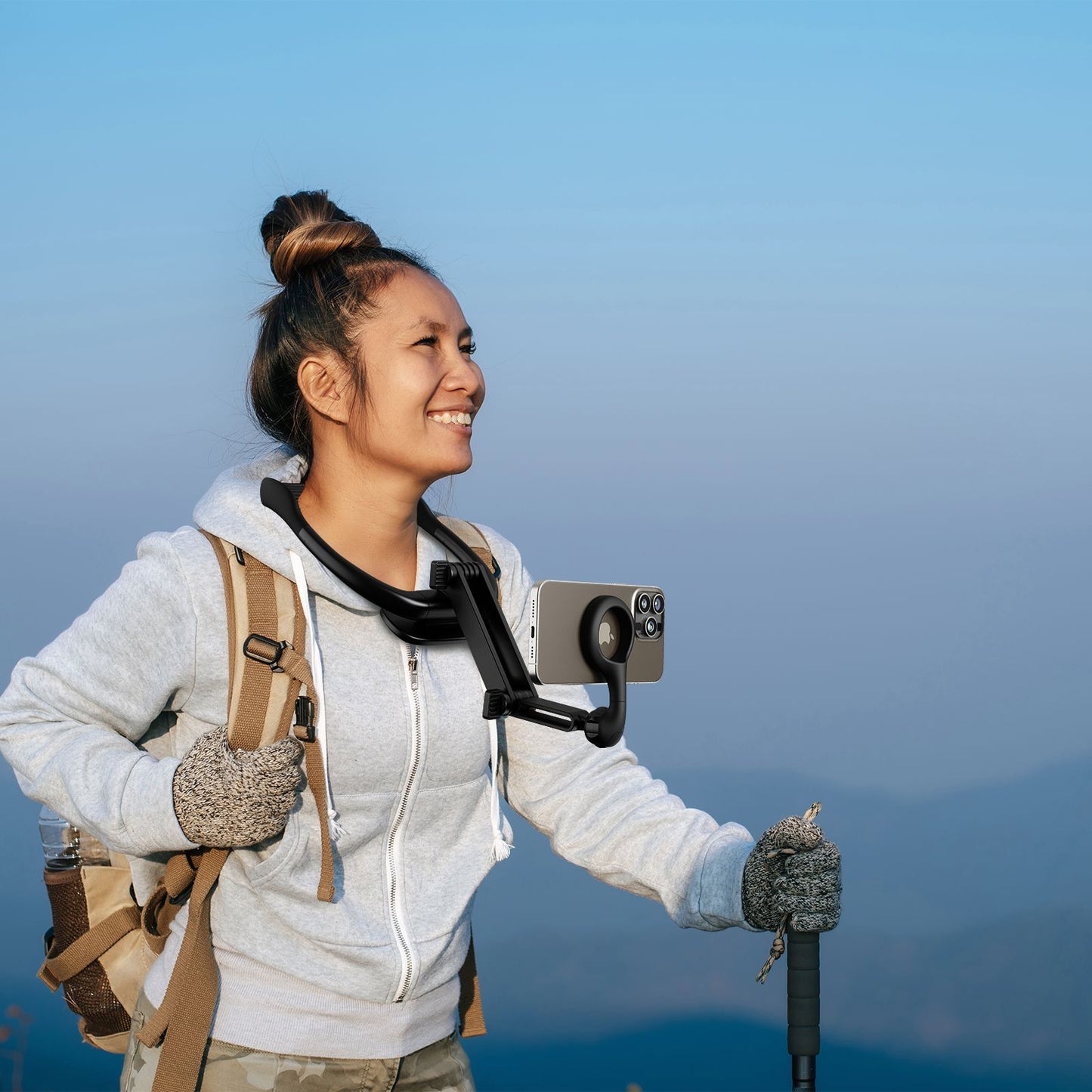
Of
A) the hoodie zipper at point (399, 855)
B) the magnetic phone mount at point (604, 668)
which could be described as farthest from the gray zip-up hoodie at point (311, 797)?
the magnetic phone mount at point (604, 668)

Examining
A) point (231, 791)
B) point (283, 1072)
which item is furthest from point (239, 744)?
point (283, 1072)

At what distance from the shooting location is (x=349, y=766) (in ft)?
5.93

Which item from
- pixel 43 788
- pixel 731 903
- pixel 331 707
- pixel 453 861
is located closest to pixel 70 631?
pixel 43 788

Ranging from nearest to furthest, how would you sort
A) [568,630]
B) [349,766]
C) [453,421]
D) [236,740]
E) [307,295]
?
[568,630]
[236,740]
[349,766]
[453,421]
[307,295]

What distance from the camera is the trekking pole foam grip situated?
1.60 m

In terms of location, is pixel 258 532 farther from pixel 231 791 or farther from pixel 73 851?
pixel 73 851

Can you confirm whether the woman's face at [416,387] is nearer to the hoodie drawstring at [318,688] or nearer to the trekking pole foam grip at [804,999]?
the hoodie drawstring at [318,688]

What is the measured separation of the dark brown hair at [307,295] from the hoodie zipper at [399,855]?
451 mm

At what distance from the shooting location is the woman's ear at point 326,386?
1968 mm

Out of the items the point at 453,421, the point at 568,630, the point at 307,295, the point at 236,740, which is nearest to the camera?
the point at 568,630

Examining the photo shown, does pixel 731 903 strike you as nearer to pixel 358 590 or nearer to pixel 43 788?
pixel 358 590

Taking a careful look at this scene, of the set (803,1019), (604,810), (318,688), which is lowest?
(803,1019)

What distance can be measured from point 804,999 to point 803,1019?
0.9 inches

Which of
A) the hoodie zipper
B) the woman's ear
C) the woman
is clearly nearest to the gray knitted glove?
the woman
